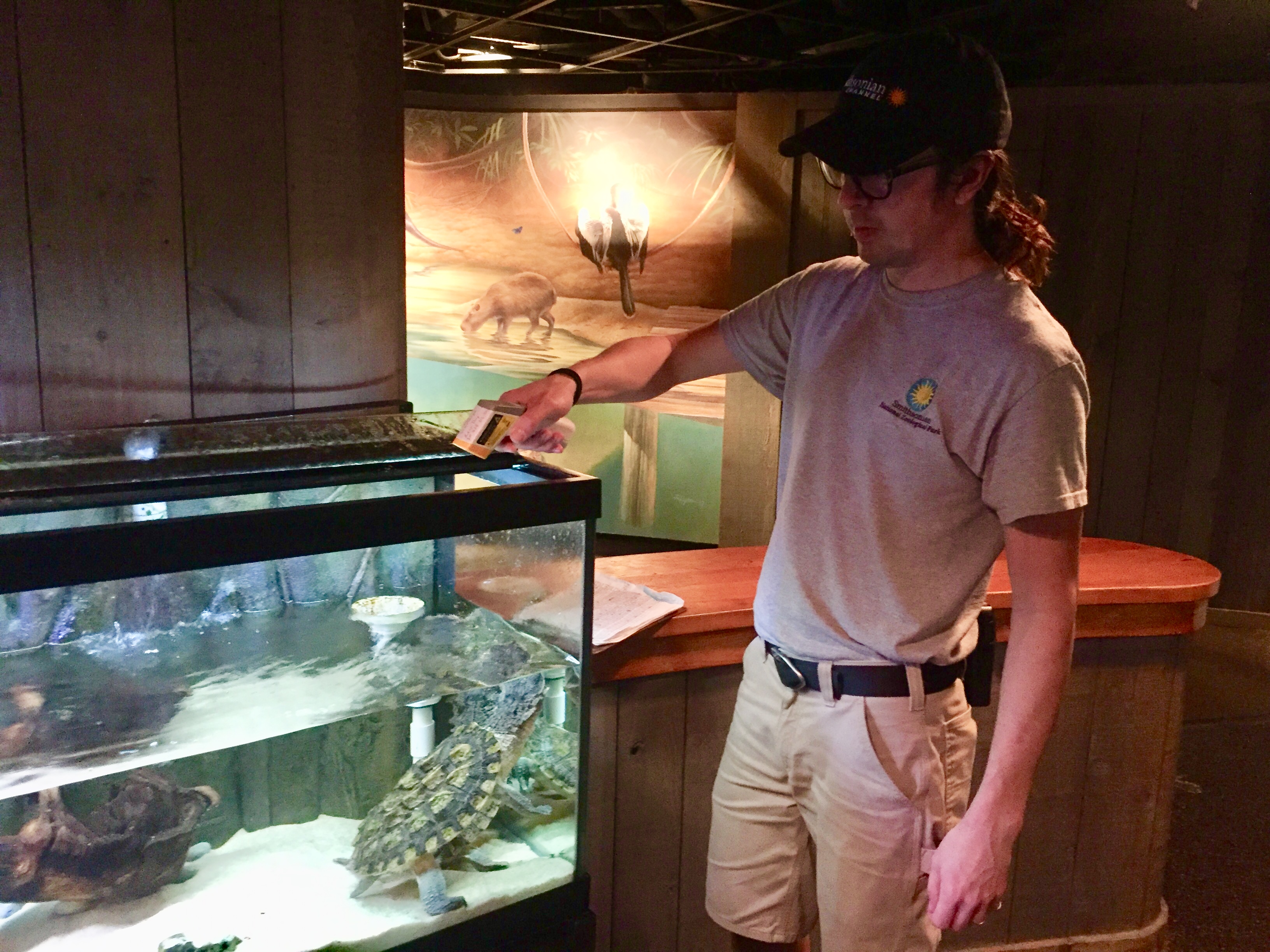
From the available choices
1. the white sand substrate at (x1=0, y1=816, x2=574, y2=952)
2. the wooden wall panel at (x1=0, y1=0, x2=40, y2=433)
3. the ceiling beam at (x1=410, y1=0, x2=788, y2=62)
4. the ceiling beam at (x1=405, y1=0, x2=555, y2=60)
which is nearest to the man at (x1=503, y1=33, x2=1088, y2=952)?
the white sand substrate at (x1=0, y1=816, x2=574, y2=952)

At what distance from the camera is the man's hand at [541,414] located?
1501 mm

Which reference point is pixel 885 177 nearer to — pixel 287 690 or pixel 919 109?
pixel 919 109

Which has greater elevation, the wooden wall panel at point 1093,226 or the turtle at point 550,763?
the wooden wall panel at point 1093,226

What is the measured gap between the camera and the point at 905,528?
4.76 ft

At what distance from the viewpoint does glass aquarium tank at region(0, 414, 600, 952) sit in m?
1.12

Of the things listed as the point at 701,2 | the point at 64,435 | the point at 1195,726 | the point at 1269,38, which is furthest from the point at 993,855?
the point at 1269,38

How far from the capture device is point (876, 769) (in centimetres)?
146

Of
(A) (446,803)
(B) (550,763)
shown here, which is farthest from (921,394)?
(A) (446,803)

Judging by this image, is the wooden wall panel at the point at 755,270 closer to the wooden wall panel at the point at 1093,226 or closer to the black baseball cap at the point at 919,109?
the wooden wall panel at the point at 1093,226

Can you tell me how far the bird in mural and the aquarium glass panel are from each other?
3457 millimetres

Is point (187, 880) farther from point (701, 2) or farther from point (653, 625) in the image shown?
point (701, 2)

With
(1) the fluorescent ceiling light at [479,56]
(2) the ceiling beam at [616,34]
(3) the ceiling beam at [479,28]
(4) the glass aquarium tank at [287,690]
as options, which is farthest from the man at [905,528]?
(1) the fluorescent ceiling light at [479,56]

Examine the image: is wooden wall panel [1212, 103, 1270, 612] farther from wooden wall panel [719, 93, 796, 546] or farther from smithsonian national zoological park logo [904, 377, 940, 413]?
smithsonian national zoological park logo [904, 377, 940, 413]

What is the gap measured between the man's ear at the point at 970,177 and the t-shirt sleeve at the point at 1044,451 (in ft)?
0.90
